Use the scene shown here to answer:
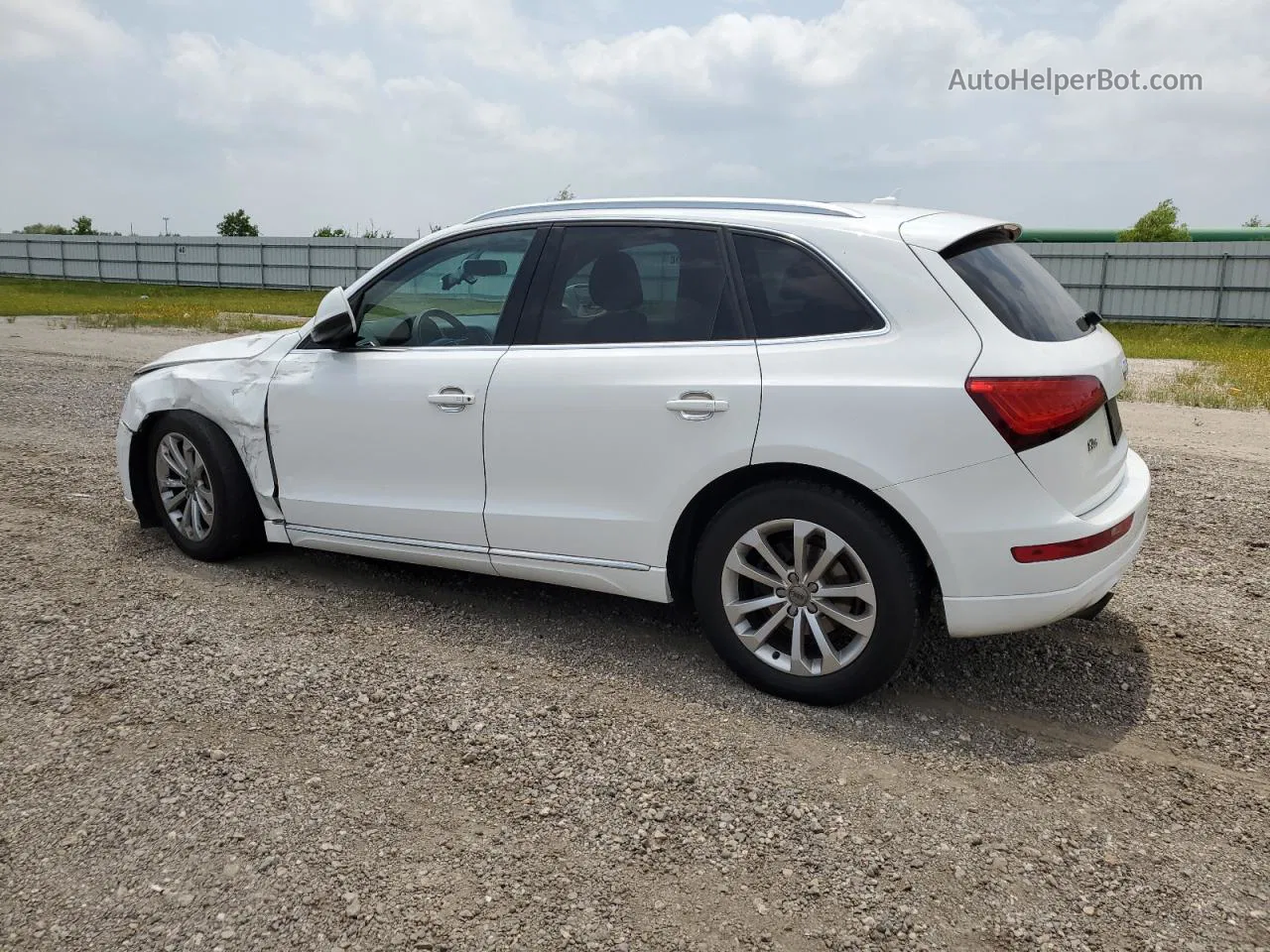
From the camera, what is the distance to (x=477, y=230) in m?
4.66

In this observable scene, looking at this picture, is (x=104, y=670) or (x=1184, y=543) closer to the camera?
(x=104, y=670)

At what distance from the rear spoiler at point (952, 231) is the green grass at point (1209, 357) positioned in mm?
8630

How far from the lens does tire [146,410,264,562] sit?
17.0ft

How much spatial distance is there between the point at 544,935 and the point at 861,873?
2.87 ft

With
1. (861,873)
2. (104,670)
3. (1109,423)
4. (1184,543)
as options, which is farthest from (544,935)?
(1184,543)

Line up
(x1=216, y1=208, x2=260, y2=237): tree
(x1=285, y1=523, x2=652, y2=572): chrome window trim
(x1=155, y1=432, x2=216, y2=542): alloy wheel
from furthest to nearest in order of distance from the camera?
(x1=216, y1=208, x2=260, y2=237): tree
(x1=155, y1=432, x2=216, y2=542): alloy wheel
(x1=285, y1=523, x2=652, y2=572): chrome window trim

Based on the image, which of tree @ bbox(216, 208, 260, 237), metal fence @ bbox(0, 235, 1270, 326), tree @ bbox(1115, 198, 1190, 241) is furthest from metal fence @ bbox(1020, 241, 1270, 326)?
tree @ bbox(216, 208, 260, 237)

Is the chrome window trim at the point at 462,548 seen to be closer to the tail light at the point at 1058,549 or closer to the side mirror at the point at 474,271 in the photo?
the side mirror at the point at 474,271

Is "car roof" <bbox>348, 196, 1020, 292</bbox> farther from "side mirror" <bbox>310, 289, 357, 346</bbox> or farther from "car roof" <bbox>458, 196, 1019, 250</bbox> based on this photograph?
"side mirror" <bbox>310, 289, 357, 346</bbox>

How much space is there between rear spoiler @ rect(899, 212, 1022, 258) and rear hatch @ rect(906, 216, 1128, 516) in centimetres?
1

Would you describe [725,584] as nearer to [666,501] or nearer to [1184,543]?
[666,501]

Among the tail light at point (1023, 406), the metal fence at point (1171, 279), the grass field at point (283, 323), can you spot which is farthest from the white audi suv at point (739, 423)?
the metal fence at point (1171, 279)

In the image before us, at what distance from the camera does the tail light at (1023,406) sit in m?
3.43

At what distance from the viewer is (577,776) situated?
3.39m
